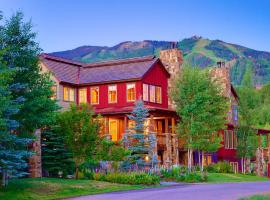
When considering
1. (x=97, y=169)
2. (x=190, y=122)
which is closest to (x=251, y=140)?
(x=190, y=122)

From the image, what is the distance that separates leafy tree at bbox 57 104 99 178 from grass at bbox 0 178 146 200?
3236 millimetres

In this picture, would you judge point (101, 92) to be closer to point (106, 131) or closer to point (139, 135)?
point (106, 131)

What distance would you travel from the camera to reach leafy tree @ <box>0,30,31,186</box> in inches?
935

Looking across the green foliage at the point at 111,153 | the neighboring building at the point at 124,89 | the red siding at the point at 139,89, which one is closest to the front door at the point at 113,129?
the neighboring building at the point at 124,89

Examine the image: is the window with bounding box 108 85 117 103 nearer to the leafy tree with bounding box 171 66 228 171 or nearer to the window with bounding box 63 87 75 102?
the window with bounding box 63 87 75 102

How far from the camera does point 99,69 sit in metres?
55.7

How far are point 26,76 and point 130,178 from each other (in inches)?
389

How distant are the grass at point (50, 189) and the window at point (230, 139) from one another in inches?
1165

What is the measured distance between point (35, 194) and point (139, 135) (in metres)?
16.1

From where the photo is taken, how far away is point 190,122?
48.5 m

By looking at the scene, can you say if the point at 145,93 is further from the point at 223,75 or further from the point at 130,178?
the point at 130,178

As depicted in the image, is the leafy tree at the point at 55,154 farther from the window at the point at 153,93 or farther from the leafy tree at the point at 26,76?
the window at the point at 153,93

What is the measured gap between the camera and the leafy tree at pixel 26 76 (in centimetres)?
2769

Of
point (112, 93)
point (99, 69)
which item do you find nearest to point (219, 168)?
point (112, 93)
